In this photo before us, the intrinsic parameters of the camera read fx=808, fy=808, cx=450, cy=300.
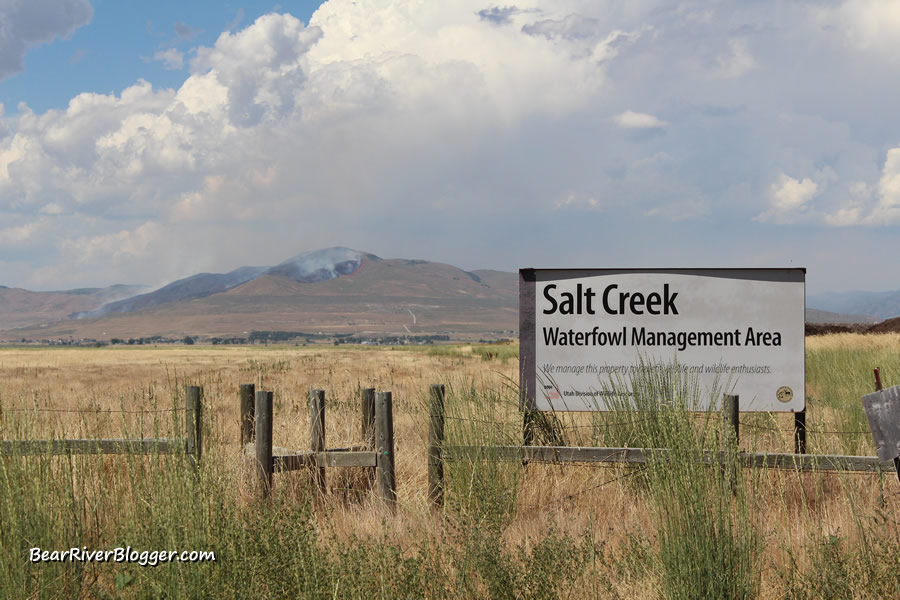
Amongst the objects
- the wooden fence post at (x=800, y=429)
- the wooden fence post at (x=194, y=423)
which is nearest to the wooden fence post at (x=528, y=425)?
the wooden fence post at (x=800, y=429)

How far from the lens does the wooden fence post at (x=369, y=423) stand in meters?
7.73

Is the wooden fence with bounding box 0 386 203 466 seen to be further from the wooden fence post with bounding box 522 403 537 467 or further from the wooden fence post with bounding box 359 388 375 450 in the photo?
the wooden fence post with bounding box 522 403 537 467

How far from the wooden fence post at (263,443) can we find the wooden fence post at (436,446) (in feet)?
4.71

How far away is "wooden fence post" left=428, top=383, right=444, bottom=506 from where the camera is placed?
7.08 m

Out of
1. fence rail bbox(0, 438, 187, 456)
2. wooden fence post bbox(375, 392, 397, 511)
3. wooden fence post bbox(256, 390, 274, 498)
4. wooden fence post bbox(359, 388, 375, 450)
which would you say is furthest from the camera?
wooden fence post bbox(359, 388, 375, 450)

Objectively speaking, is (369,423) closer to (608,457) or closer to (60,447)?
(608,457)

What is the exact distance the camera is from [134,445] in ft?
17.9

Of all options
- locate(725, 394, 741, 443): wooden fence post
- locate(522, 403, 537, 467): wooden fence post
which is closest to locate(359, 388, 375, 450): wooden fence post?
locate(522, 403, 537, 467): wooden fence post

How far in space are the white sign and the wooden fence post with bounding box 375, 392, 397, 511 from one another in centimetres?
214

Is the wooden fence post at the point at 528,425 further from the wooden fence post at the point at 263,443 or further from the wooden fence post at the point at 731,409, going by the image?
the wooden fence post at the point at 263,443

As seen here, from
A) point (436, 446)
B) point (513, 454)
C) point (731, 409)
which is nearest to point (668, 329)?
point (731, 409)

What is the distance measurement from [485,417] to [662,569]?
282 centimetres

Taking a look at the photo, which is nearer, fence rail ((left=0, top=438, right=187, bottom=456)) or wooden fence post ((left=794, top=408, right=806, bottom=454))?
fence rail ((left=0, top=438, right=187, bottom=456))

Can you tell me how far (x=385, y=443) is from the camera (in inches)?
277
